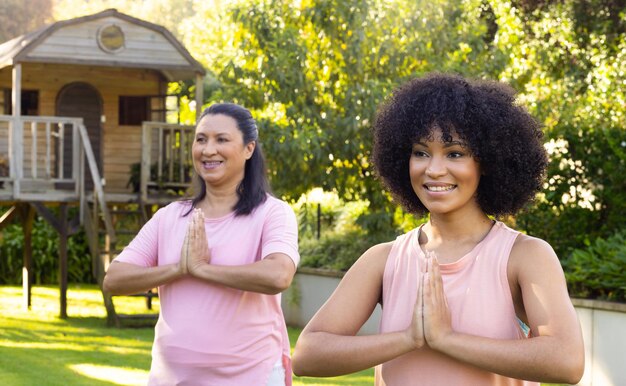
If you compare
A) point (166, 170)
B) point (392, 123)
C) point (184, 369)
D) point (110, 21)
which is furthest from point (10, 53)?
point (392, 123)

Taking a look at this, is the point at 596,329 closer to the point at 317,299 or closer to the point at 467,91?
the point at 317,299

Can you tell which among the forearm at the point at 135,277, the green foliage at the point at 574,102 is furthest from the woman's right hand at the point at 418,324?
the green foliage at the point at 574,102

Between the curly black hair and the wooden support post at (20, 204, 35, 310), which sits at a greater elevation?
the curly black hair

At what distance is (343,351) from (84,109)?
716 inches

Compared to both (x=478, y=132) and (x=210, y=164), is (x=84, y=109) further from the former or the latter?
(x=478, y=132)

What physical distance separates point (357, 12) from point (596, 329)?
247 inches

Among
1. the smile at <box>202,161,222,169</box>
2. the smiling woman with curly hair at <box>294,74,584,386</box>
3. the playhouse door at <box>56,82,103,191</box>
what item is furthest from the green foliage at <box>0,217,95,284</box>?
the smiling woman with curly hair at <box>294,74,584,386</box>

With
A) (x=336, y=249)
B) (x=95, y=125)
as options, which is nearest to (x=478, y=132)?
(x=336, y=249)

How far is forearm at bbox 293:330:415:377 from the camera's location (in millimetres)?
2654

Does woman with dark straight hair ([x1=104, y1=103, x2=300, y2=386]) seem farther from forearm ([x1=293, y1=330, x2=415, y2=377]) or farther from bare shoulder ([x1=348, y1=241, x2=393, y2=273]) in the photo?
bare shoulder ([x1=348, y1=241, x2=393, y2=273])

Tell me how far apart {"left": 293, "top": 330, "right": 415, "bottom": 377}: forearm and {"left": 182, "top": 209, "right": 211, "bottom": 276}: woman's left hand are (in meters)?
1.36

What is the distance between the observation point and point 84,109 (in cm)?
2039

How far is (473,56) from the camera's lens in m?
16.2

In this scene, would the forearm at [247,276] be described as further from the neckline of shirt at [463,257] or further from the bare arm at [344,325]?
the neckline of shirt at [463,257]
